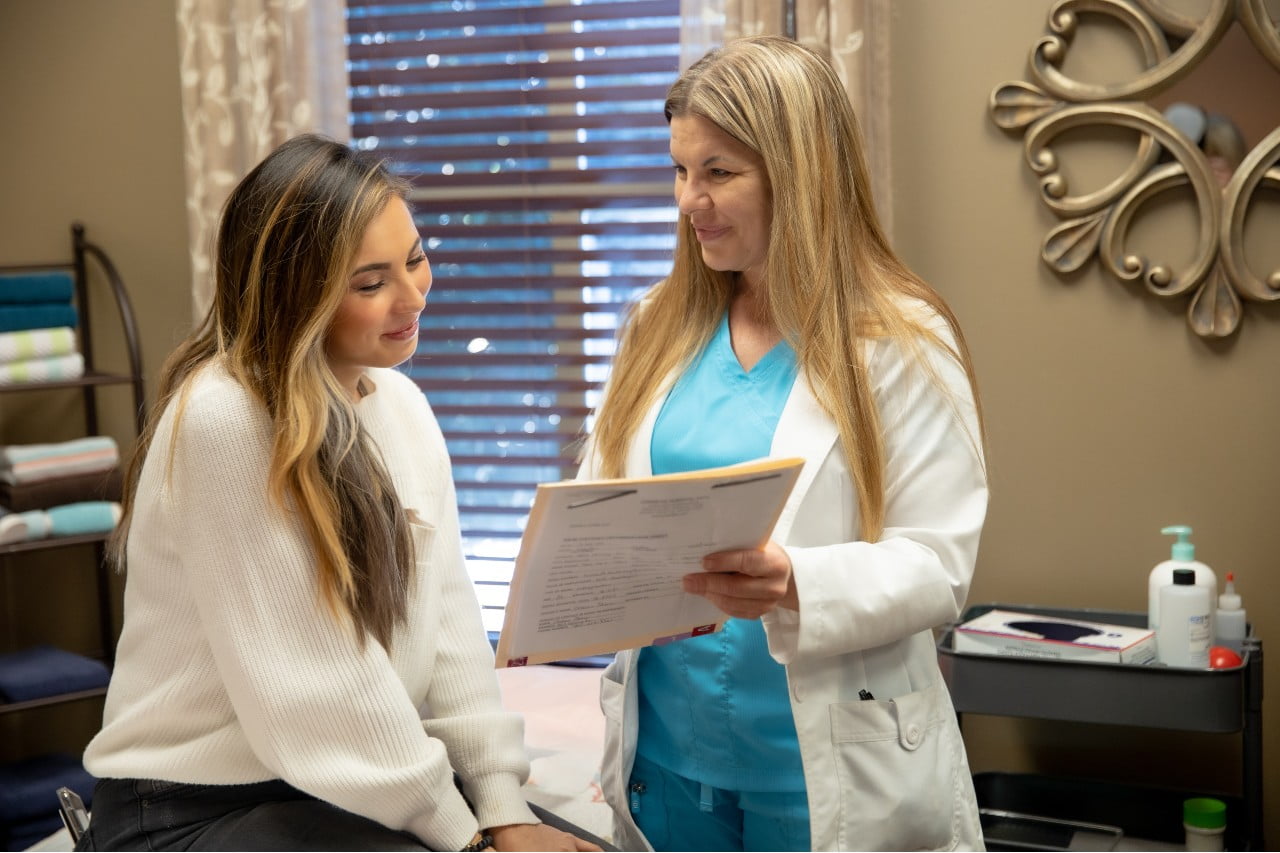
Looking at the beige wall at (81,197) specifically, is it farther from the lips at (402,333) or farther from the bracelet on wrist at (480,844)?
the bracelet on wrist at (480,844)

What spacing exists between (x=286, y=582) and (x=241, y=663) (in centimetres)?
10

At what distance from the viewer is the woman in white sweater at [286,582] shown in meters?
1.36

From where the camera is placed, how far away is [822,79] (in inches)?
61.3

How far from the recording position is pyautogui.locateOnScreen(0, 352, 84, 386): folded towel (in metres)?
2.86

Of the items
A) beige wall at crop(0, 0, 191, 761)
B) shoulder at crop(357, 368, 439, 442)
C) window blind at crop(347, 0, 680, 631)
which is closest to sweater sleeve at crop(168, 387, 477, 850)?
shoulder at crop(357, 368, 439, 442)

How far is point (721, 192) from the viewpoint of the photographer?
1.57 metres

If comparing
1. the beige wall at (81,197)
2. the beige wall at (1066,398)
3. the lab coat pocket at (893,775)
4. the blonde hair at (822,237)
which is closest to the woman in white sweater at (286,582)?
the lab coat pocket at (893,775)

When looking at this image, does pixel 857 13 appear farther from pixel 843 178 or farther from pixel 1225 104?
pixel 843 178

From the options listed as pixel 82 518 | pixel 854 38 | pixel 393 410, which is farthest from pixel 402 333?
pixel 82 518

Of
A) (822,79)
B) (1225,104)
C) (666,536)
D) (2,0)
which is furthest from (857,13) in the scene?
(2,0)

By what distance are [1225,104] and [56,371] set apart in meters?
2.59

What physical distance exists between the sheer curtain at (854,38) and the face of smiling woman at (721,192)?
3.18 ft

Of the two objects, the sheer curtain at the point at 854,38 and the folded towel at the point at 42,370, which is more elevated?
the sheer curtain at the point at 854,38

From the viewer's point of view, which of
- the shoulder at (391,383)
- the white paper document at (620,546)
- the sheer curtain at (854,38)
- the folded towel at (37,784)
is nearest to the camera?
the white paper document at (620,546)
